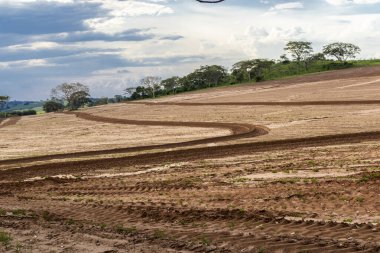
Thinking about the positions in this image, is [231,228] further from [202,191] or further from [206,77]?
[206,77]

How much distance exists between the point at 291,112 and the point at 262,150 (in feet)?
81.9

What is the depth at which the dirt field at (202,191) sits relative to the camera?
436 inches

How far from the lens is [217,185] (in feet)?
60.8

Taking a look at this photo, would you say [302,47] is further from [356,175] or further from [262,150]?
[356,175]

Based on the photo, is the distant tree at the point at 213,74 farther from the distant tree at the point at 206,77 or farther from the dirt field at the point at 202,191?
the dirt field at the point at 202,191

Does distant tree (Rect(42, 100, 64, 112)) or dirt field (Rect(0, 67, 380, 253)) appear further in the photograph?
distant tree (Rect(42, 100, 64, 112))

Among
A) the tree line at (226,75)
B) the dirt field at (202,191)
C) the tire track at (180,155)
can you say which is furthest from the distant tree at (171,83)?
the tire track at (180,155)

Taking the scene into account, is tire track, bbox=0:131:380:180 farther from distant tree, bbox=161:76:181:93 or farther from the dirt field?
distant tree, bbox=161:76:181:93

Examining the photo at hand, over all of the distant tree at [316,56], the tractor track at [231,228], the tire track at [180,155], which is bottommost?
the tire track at [180,155]

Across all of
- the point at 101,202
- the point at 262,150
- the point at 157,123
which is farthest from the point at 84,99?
the point at 101,202

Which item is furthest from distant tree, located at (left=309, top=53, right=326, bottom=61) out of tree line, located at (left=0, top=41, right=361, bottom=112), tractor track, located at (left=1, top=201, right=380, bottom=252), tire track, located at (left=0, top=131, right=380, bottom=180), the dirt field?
tractor track, located at (left=1, top=201, right=380, bottom=252)

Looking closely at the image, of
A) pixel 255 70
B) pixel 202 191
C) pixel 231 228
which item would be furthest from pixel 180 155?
pixel 255 70

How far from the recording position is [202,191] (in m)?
17.5

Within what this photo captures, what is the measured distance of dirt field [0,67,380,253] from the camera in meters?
11.1
